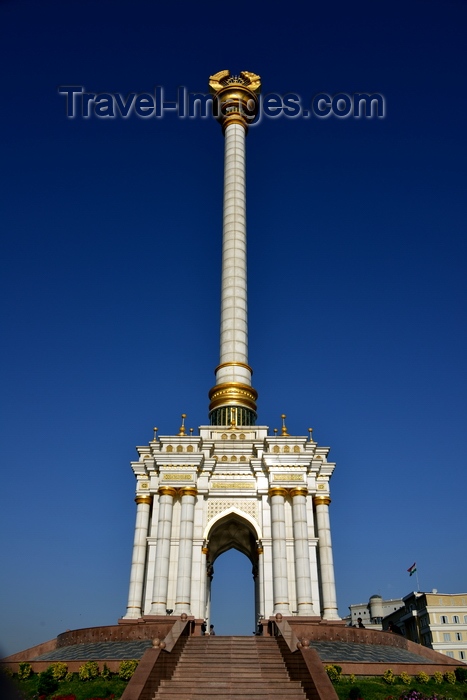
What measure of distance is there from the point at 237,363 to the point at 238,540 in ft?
38.6

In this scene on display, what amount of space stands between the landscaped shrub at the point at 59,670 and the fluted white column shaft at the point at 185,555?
361 inches

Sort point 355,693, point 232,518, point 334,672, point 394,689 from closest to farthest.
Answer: point 355,693, point 394,689, point 334,672, point 232,518

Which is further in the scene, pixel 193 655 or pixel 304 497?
pixel 304 497

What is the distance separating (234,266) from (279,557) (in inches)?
919

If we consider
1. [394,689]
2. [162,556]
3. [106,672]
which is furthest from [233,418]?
[394,689]

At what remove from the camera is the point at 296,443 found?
34.0 metres

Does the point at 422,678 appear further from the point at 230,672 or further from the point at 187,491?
the point at 187,491

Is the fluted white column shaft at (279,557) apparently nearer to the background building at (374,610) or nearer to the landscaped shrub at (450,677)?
the landscaped shrub at (450,677)

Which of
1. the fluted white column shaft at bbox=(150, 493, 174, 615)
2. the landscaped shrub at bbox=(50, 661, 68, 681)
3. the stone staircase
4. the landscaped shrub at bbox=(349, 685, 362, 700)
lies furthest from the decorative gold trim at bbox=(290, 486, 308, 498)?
the landscaped shrub at bbox=(50, 661, 68, 681)

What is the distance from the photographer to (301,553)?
31078 mm

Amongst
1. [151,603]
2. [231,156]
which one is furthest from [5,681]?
[231,156]

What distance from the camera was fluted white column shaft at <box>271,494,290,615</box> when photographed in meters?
30.0

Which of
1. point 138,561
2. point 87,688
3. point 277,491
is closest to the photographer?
point 87,688

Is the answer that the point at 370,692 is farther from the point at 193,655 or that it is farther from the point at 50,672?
the point at 50,672
